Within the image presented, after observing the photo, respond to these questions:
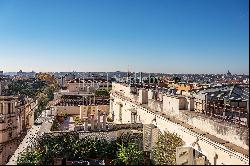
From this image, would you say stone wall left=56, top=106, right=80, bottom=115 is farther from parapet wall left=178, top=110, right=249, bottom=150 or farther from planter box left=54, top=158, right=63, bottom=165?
parapet wall left=178, top=110, right=249, bottom=150

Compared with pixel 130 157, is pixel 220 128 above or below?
above

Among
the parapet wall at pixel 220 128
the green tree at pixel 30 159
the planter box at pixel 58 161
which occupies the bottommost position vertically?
the planter box at pixel 58 161

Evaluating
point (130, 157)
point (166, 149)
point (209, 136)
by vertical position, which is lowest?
point (130, 157)

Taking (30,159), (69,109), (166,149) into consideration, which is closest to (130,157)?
(166,149)

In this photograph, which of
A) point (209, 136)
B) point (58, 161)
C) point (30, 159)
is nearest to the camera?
point (209, 136)

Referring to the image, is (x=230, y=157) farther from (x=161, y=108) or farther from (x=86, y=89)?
(x=86, y=89)

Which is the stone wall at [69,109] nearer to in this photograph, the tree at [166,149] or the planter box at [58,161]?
the planter box at [58,161]

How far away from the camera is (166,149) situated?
14734mm

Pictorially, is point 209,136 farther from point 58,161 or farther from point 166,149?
point 58,161

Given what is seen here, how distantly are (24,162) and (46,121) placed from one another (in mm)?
11208

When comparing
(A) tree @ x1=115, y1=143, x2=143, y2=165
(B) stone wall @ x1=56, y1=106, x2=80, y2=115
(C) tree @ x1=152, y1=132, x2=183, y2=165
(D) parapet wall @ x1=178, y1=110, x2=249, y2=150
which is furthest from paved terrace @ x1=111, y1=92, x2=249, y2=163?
(B) stone wall @ x1=56, y1=106, x2=80, y2=115

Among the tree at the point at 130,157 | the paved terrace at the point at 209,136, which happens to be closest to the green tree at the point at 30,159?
the tree at the point at 130,157

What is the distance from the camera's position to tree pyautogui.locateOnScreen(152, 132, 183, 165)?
14.1 m

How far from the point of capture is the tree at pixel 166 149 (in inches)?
556
